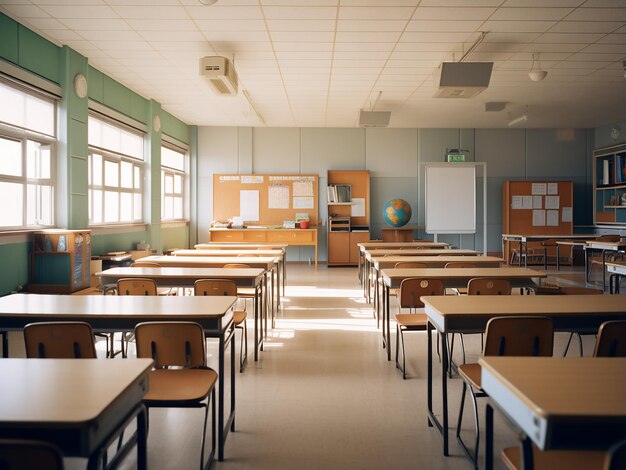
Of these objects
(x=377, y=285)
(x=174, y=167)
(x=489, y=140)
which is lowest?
(x=377, y=285)

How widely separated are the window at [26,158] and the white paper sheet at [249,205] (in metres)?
5.20

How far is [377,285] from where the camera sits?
5.06 metres

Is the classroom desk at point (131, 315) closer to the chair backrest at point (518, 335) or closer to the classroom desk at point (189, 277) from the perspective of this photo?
the classroom desk at point (189, 277)

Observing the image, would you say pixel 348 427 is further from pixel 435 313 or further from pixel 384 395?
pixel 435 313

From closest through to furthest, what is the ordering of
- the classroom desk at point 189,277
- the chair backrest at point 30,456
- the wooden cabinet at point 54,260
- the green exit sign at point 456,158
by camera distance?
1. the chair backrest at point 30,456
2. the classroom desk at point 189,277
3. the wooden cabinet at point 54,260
4. the green exit sign at point 456,158

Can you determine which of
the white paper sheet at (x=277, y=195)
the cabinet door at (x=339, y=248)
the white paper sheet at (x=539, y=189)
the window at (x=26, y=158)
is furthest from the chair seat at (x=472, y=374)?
the white paper sheet at (x=539, y=189)

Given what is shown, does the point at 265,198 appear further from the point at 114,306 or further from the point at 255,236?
the point at 114,306

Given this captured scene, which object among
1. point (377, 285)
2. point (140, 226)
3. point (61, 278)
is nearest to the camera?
point (377, 285)

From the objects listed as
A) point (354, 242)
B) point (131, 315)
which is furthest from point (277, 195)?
point (131, 315)

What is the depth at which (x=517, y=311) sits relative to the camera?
232 centimetres

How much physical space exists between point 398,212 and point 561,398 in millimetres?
9306

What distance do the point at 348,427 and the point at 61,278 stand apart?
429 centimetres

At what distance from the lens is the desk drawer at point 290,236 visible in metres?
10.2

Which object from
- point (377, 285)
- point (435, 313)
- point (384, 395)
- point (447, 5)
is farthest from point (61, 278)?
point (447, 5)
